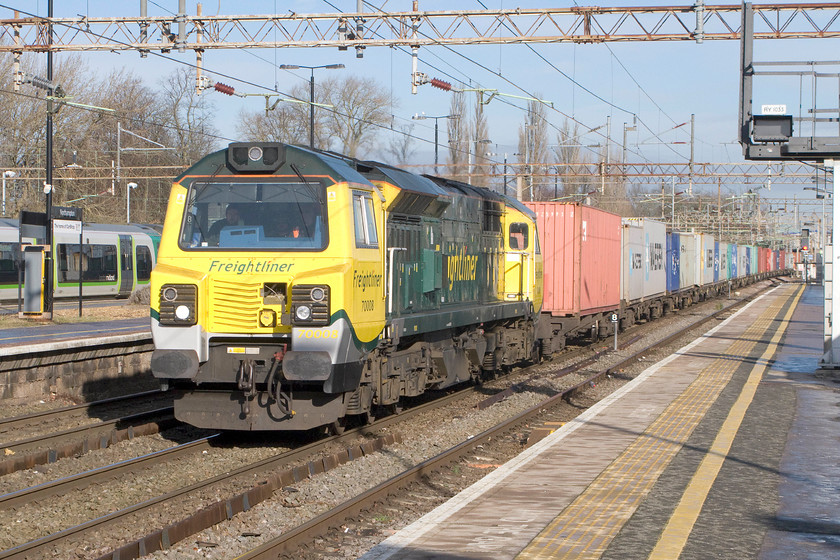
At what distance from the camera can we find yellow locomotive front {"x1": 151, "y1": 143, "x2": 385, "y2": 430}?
33.8 ft

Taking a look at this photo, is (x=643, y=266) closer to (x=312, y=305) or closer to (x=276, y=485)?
(x=312, y=305)

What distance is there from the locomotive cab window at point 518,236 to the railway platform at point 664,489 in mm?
4116

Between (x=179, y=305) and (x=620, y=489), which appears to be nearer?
(x=620, y=489)

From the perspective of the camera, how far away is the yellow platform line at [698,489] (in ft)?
22.6

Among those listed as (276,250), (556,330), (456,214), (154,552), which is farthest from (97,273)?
(154,552)

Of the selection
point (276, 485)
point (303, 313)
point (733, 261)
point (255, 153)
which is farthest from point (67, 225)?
point (733, 261)

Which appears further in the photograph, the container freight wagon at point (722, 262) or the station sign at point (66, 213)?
the container freight wagon at point (722, 262)

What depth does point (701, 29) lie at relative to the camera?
67.6 ft

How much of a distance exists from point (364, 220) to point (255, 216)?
1.32 metres

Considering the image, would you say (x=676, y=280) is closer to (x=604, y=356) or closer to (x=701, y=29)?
(x=604, y=356)

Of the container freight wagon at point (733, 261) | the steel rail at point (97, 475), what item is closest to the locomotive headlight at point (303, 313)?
Answer: the steel rail at point (97, 475)

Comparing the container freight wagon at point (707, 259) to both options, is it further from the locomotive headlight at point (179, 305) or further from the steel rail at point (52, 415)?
the locomotive headlight at point (179, 305)

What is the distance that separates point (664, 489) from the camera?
8719mm

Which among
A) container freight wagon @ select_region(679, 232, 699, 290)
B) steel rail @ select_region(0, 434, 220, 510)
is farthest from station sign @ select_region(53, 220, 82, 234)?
container freight wagon @ select_region(679, 232, 699, 290)
